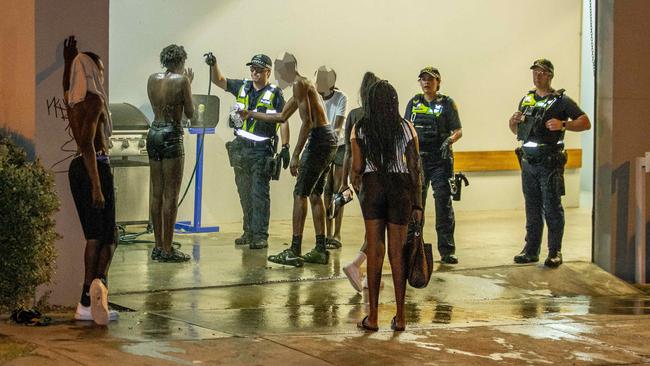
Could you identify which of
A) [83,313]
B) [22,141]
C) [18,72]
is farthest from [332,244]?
[18,72]

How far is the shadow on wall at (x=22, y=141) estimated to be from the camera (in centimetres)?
859

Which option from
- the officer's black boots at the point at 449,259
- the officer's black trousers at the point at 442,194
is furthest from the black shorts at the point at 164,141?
the officer's black boots at the point at 449,259

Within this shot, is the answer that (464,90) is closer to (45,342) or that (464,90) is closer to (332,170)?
(332,170)

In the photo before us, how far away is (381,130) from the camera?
8.41 metres

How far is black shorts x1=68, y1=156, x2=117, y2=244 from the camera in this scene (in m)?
8.40

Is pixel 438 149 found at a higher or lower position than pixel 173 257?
higher

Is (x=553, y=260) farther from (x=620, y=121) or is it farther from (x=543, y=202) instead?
(x=620, y=121)

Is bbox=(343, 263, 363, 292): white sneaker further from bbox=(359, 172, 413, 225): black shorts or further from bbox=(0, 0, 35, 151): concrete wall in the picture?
bbox=(0, 0, 35, 151): concrete wall

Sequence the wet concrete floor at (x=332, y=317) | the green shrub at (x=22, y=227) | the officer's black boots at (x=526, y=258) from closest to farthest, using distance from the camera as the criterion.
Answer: the wet concrete floor at (x=332, y=317) < the green shrub at (x=22, y=227) < the officer's black boots at (x=526, y=258)

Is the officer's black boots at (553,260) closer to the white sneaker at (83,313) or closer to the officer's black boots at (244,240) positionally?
the officer's black boots at (244,240)

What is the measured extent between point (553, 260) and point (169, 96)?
14.1ft

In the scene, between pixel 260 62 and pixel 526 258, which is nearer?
pixel 526 258

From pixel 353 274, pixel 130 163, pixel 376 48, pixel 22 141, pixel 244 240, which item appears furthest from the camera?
pixel 376 48

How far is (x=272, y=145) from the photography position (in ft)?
42.5
